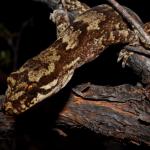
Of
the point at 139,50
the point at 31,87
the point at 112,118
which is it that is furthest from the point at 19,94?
the point at 139,50

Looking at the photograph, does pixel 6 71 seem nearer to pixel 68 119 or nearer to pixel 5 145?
pixel 5 145

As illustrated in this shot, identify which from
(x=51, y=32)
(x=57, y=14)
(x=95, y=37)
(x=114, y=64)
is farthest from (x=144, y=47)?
(x=51, y=32)

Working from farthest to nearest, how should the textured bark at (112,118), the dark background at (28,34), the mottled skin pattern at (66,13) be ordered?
the dark background at (28,34) < the mottled skin pattern at (66,13) < the textured bark at (112,118)

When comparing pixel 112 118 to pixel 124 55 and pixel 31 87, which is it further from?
pixel 31 87

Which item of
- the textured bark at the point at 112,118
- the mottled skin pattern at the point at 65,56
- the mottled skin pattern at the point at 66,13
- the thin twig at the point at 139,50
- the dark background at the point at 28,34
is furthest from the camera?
the dark background at the point at 28,34

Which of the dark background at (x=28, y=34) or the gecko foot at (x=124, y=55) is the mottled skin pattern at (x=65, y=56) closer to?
the gecko foot at (x=124, y=55)

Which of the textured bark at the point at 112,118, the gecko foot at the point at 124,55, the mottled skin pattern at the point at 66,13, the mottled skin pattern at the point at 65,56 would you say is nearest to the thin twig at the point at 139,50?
the gecko foot at the point at 124,55

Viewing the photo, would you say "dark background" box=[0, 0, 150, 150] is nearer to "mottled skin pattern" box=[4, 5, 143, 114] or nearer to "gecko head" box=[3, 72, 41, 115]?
"mottled skin pattern" box=[4, 5, 143, 114]

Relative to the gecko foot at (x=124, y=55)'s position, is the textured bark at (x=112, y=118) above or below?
below
